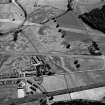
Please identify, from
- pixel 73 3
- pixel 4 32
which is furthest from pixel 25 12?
pixel 73 3


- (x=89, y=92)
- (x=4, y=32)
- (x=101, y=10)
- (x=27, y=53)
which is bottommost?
(x=89, y=92)

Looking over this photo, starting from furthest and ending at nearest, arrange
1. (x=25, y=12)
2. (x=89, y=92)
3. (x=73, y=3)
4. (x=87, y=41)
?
(x=73, y=3) → (x=25, y=12) → (x=87, y=41) → (x=89, y=92)

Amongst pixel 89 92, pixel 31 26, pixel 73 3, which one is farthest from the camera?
pixel 73 3

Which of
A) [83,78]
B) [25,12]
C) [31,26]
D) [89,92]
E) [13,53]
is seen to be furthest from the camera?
[25,12]

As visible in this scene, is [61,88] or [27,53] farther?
[27,53]

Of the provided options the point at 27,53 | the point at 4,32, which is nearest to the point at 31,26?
the point at 4,32

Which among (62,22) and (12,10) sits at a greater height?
(12,10)

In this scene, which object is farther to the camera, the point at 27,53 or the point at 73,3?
the point at 73,3

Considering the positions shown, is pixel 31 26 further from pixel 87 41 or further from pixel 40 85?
pixel 40 85

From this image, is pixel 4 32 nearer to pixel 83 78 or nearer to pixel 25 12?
pixel 25 12
